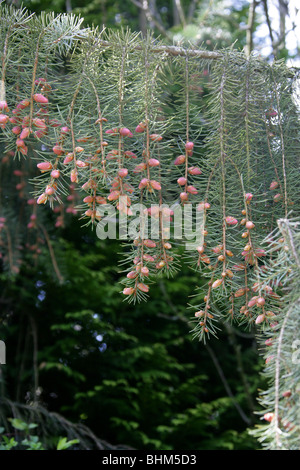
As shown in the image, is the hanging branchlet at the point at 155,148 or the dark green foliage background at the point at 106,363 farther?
the dark green foliage background at the point at 106,363

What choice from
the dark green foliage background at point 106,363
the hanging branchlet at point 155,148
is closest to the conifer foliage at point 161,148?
the hanging branchlet at point 155,148

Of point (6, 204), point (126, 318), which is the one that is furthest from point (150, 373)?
point (6, 204)

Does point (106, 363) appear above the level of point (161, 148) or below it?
below

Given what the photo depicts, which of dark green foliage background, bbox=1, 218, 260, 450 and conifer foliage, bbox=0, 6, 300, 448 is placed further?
dark green foliage background, bbox=1, 218, 260, 450

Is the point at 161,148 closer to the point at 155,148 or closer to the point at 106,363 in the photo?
the point at 155,148

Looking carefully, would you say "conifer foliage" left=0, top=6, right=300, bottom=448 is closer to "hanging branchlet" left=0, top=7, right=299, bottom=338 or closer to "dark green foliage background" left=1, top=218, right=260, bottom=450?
"hanging branchlet" left=0, top=7, right=299, bottom=338

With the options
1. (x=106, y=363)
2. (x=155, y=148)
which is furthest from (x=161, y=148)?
(x=106, y=363)

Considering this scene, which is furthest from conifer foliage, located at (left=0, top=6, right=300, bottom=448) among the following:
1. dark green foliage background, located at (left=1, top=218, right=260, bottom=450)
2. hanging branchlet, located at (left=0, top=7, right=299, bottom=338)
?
dark green foliage background, located at (left=1, top=218, right=260, bottom=450)

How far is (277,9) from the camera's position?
2395 mm

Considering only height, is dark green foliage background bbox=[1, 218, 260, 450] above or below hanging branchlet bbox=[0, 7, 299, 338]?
below

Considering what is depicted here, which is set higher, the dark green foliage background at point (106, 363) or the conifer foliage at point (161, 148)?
the conifer foliage at point (161, 148)

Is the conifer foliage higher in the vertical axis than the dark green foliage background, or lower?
higher

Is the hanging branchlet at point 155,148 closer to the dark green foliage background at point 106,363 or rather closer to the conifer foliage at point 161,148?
the conifer foliage at point 161,148

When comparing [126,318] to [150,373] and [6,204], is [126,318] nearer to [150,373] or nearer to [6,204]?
[150,373]
